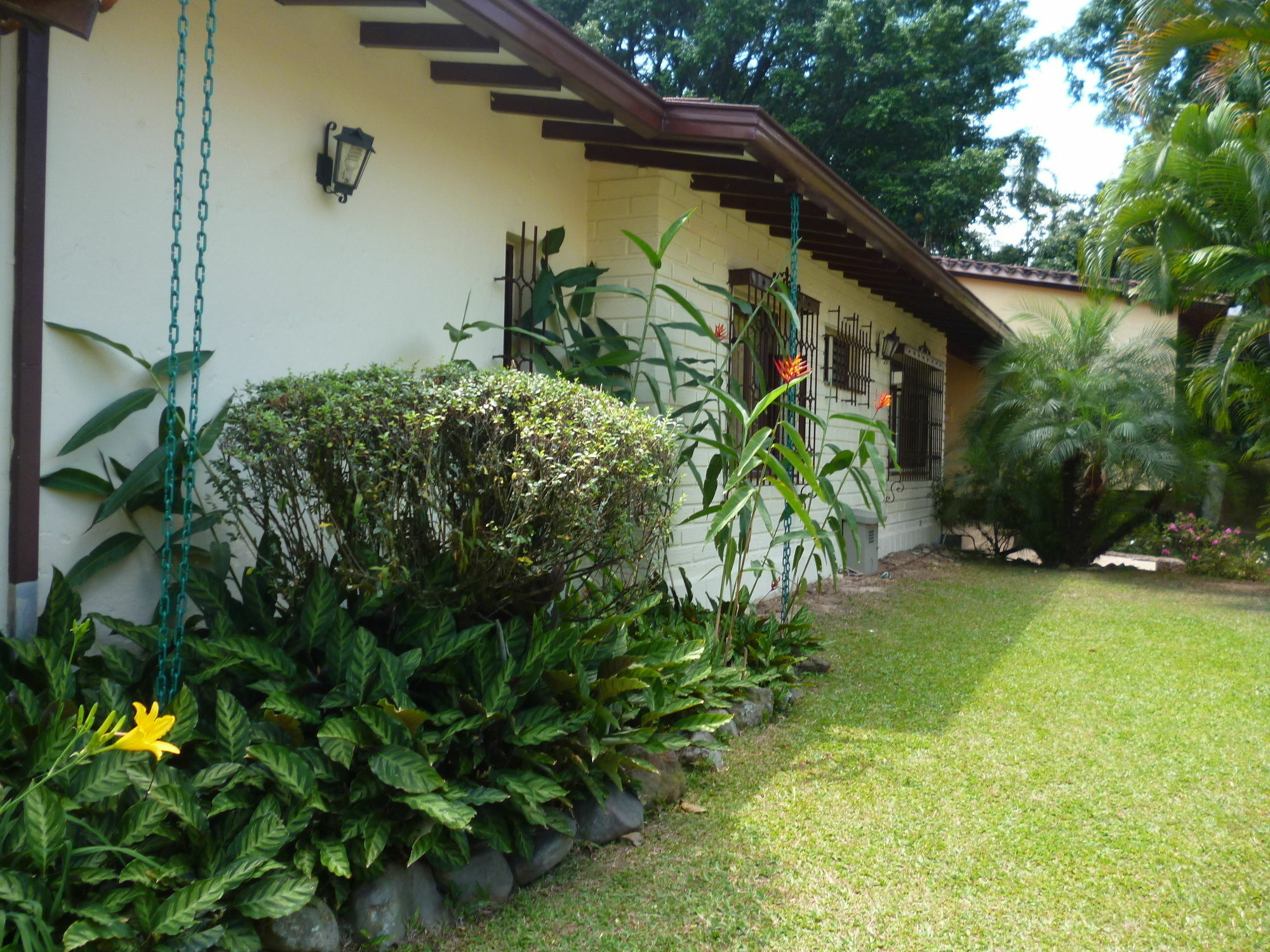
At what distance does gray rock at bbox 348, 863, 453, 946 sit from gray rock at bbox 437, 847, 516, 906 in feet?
0.13

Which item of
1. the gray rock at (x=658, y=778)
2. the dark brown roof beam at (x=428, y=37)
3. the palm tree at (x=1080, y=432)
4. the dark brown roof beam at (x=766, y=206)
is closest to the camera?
the gray rock at (x=658, y=778)

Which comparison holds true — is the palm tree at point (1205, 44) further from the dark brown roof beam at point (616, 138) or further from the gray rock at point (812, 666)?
the gray rock at point (812, 666)

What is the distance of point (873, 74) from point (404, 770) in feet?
63.8

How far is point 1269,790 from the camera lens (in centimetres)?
365

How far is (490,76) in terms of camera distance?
4438mm

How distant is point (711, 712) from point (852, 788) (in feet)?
1.90

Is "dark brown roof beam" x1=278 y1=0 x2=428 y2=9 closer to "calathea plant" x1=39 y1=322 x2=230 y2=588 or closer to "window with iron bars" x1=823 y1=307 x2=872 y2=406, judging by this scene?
"calathea plant" x1=39 y1=322 x2=230 y2=588

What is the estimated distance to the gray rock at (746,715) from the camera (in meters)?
4.22

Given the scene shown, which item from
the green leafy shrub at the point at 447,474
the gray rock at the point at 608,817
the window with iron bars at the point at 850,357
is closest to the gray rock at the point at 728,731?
the gray rock at the point at 608,817

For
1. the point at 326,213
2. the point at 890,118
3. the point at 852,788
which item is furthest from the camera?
the point at 890,118

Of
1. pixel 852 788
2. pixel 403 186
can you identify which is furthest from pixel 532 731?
pixel 403 186

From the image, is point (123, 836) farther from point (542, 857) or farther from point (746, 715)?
point (746, 715)

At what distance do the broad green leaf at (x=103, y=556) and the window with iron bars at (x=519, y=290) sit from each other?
88.6 inches

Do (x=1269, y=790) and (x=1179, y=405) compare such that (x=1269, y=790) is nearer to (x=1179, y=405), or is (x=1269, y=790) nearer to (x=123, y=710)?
(x=123, y=710)
